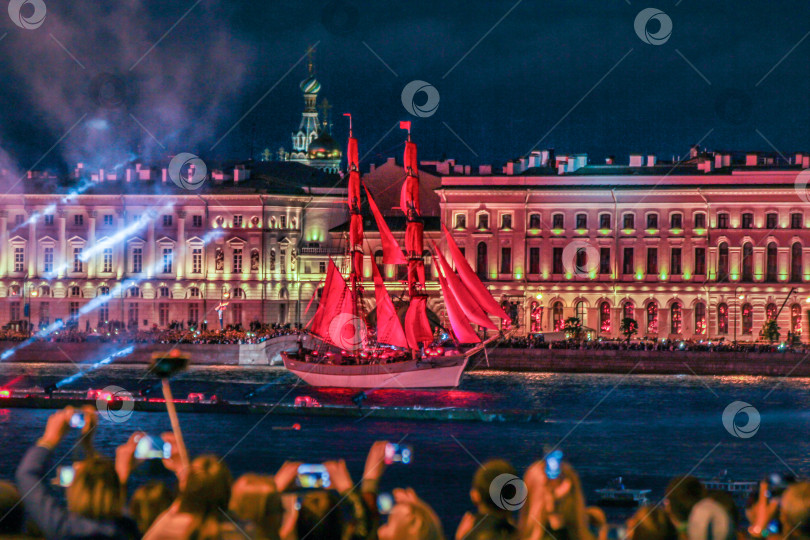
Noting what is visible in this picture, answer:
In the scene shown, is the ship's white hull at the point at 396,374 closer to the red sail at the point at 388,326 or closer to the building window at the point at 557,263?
the red sail at the point at 388,326

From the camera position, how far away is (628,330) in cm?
6719

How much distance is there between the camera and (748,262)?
6844 cm

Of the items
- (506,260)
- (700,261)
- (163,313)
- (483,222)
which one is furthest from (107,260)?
(700,261)

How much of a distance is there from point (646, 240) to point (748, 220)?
15.4ft

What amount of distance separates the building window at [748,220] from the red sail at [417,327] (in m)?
19.4

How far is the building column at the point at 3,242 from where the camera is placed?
2977 inches

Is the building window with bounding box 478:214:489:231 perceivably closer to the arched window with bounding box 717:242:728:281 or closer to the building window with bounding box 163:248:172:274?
the arched window with bounding box 717:242:728:281

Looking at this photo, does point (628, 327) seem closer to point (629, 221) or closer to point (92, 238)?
point (629, 221)

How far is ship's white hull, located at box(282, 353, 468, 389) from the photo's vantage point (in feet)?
175

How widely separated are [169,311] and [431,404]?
3020cm

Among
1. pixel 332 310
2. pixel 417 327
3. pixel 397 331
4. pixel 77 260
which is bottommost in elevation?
pixel 397 331

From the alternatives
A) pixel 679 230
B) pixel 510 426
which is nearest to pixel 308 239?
pixel 679 230

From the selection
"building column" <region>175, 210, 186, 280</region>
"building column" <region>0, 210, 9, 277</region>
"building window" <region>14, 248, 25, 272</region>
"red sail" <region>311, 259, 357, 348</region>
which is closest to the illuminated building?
"building column" <region>175, 210, 186, 280</region>

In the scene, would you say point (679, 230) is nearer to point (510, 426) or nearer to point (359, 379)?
point (359, 379)
